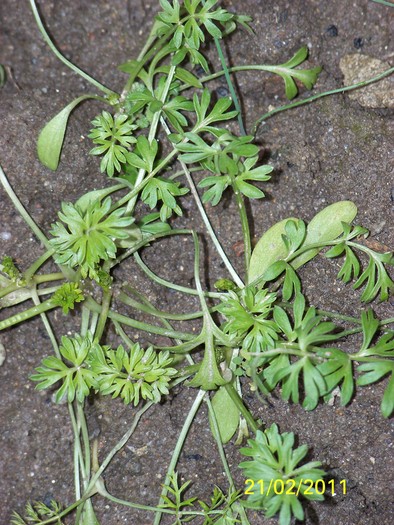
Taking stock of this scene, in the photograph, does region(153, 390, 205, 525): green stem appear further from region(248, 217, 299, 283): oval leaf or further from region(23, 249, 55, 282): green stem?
region(23, 249, 55, 282): green stem

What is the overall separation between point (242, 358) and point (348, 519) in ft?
2.23

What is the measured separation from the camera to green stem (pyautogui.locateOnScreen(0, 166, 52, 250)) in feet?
7.41

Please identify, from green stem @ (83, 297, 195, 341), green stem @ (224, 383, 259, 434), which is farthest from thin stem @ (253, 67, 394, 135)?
green stem @ (224, 383, 259, 434)

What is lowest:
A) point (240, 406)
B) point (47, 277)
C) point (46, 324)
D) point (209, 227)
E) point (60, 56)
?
point (240, 406)

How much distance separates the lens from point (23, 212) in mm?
2266

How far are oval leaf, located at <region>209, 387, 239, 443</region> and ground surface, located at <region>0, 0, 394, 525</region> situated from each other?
8 centimetres

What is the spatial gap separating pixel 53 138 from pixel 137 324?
0.72 meters

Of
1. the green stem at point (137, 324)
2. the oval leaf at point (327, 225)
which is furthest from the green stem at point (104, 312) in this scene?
the oval leaf at point (327, 225)

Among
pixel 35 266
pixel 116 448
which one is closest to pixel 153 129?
pixel 35 266

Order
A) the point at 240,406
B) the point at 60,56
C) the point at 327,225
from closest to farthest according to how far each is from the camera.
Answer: the point at 240,406
the point at 327,225
the point at 60,56

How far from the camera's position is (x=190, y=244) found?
7.83 feet

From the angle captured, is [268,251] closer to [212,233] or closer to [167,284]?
[212,233]

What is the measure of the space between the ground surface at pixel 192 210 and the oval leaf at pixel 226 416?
8cm

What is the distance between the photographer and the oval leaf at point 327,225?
226 cm
